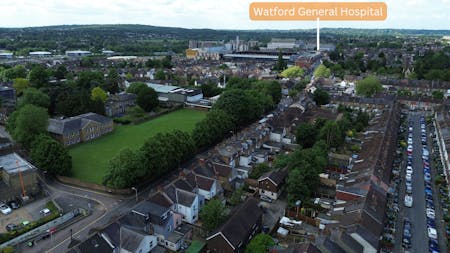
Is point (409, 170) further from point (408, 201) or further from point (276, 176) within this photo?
point (276, 176)

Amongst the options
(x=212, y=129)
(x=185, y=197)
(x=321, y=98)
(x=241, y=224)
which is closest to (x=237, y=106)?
(x=212, y=129)

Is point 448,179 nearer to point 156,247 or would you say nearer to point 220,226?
point 220,226

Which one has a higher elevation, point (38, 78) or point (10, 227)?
point (38, 78)

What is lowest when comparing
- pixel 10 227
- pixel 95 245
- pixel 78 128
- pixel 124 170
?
pixel 10 227

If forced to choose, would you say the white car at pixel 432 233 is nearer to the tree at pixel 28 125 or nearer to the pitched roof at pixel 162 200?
the pitched roof at pixel 162 200

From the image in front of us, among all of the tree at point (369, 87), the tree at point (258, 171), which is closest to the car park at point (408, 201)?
the tree at point (258, 171)

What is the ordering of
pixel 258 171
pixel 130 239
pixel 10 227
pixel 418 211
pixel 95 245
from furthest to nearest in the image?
1. pixel 258 171
2. pixel 418 211
3. pixel 10 227
4. pixel 130 239
5. pixel 95 245

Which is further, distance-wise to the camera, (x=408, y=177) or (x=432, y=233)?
(x=408, y=177)

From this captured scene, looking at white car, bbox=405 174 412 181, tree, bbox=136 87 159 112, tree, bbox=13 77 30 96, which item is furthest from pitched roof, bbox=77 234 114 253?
tree, bbox=13 77 30 96
